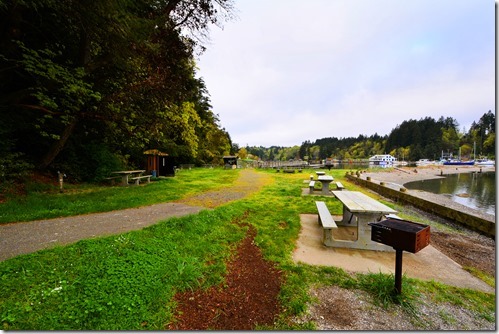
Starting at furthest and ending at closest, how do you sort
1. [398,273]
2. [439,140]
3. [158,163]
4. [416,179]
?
1. [439,140]
2. [416,179]
3. [158,163]
4. [398,273]

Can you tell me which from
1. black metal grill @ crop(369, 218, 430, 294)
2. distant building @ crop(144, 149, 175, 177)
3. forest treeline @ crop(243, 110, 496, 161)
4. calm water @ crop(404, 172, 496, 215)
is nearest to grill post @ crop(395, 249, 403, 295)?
black metal grill @ crop(369, 218, 430, 294)

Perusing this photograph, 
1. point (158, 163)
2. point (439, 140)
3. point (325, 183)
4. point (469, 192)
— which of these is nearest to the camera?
point (325, 183)

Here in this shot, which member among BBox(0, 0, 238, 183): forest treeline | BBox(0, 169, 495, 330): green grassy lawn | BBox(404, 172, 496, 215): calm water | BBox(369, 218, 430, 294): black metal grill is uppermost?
BBox(0, 0, 238, 183): forest treeline

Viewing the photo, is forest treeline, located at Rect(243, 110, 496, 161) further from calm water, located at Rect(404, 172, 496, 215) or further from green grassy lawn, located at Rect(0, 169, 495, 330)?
green grassy lawn, located at Rect(0, 169, 495, 330)

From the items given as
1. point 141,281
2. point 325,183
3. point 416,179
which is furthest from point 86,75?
point 416,179

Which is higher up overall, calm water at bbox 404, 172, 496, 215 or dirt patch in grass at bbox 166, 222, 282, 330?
dirt patch in grass at bbox 166, 222, 282, 330

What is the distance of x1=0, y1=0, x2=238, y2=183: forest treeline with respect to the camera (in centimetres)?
654

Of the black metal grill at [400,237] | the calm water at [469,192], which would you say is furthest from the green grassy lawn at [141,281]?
the calm water at [469,192]

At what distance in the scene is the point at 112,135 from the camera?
1158 cm

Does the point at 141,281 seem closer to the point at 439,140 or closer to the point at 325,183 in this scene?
the point at 325,183

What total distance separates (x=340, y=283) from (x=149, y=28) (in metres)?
9.12

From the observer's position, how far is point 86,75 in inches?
312

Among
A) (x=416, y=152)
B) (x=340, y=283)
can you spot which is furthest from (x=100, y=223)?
(x=416, y=152)

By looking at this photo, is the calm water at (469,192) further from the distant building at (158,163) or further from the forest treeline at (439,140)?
the forest treeline at (439,140)
